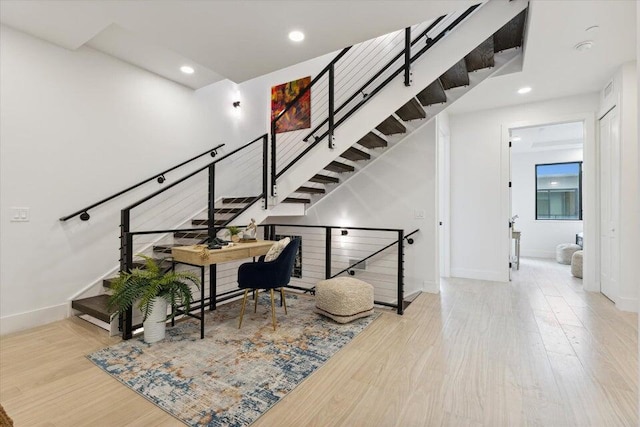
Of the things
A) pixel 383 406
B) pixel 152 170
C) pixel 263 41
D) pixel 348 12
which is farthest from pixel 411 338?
pixel 152 170

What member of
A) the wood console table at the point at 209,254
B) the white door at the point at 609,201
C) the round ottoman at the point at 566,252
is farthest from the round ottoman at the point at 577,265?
the wood console table at the point at 209,254

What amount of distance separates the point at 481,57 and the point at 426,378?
341 cm

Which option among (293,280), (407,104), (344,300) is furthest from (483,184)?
(293,280)

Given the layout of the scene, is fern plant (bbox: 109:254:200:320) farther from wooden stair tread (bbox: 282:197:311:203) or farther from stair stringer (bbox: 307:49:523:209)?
stair stringer (bbox: 307:49:523:209)

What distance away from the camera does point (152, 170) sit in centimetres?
418

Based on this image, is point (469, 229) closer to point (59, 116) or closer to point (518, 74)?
point (518, 74)

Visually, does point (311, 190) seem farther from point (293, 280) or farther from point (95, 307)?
point (95, 307)

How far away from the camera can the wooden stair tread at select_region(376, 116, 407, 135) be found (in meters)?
3.88

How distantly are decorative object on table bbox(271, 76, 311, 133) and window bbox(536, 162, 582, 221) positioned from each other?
20.3ft

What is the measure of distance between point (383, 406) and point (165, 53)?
423cm

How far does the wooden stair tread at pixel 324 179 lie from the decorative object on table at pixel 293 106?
1.43 m

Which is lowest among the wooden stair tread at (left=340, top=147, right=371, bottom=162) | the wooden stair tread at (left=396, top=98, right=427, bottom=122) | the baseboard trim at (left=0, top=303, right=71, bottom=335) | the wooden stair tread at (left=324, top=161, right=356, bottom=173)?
the baseboard trim at (left=0, top=303, right=71, bottom=335)

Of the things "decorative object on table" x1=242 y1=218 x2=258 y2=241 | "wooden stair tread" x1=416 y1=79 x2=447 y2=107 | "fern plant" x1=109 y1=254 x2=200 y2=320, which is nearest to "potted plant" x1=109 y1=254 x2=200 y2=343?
"fern plant" x1=109 y1=254 x2=200 y2=320

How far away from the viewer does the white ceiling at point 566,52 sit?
8.48 ft
